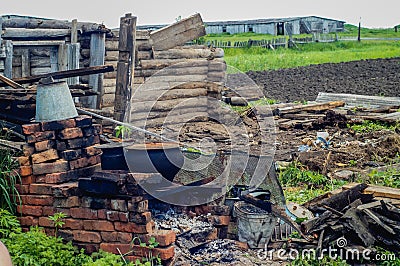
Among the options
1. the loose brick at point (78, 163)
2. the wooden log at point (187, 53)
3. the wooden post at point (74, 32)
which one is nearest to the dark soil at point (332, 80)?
the wooden log at point (187, 53)

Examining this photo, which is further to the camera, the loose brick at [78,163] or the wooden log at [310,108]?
the wooden log at [310,108]

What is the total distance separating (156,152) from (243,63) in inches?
996

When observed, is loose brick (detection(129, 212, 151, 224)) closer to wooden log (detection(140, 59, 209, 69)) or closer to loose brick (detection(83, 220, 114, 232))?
loose brick (detection(83, 220, 114, 232))

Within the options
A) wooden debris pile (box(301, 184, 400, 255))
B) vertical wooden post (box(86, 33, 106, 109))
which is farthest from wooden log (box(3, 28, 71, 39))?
wooden debris pile (box(301, 184, 400, 255))

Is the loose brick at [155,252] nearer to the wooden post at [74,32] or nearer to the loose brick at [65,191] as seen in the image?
the loose brick at [65,191]

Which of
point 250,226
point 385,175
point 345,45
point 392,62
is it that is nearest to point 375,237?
point 250,226

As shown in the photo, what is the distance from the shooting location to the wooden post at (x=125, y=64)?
9.24 metres

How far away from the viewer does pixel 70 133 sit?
580 centimetres

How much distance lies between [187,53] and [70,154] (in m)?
7.38

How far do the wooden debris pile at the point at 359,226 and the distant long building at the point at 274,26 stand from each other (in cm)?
5351

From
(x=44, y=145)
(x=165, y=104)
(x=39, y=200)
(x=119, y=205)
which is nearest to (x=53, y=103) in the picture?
(x=44, y=145)

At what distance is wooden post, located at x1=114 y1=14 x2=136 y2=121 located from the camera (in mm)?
9242

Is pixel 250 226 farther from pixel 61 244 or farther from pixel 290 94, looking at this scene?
pixel 290 94

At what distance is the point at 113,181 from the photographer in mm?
5277
